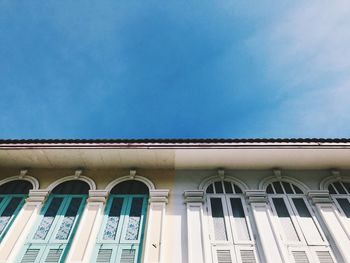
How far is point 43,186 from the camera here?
7250mm

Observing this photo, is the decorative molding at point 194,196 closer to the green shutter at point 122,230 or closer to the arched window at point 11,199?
the green shutter at point 122,230

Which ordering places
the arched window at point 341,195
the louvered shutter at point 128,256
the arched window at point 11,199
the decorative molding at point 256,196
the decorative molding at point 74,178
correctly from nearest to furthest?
the louvered shutter at point 128,256
the arched window at point 11,199
the arched window at point 341,195
the decorative molding at point 256,196
the decorative molding at point 74,178

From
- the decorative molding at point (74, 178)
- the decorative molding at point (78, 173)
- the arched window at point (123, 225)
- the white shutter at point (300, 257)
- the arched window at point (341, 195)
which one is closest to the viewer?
the white shutter at point (300, 257)

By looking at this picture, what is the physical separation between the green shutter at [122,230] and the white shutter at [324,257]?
3356mm

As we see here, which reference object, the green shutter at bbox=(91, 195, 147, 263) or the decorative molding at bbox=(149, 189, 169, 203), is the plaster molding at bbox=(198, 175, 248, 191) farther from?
the green shutter at bbox=(91, 195, 147, 263)

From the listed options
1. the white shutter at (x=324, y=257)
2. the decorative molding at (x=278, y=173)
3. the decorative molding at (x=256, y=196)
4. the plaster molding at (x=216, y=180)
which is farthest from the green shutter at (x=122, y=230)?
the white shutter at (x=324, y=257)

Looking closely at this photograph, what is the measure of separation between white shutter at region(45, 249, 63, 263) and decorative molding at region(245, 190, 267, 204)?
4078mm

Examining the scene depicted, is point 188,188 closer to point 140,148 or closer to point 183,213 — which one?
point 183,213

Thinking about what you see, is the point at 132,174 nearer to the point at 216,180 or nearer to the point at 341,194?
the point at 216,180

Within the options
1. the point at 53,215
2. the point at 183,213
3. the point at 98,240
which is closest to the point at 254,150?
the point at 183,213

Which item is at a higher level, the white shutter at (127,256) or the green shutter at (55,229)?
the green shutter at (55,229)

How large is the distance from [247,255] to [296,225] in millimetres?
1333

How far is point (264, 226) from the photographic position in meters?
6.15

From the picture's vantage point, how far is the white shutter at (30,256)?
5668mm
